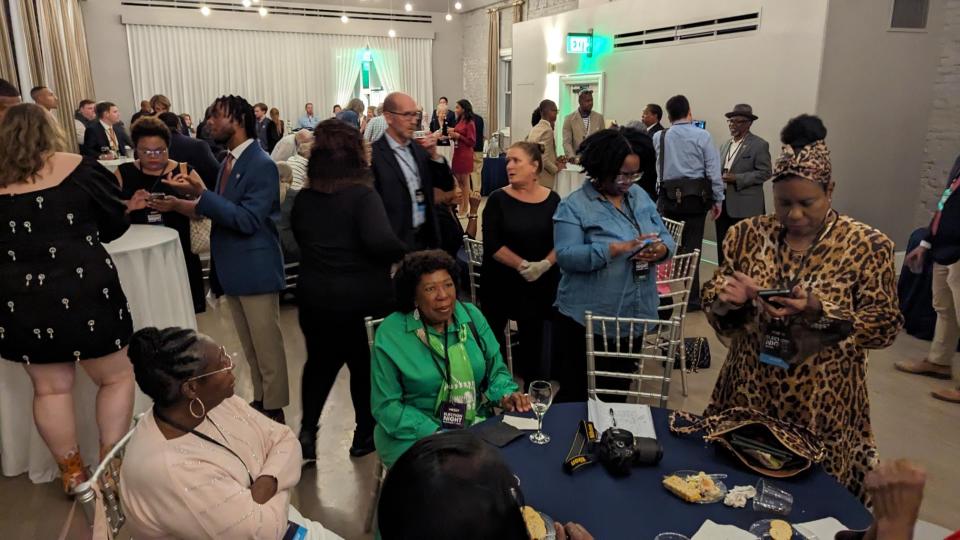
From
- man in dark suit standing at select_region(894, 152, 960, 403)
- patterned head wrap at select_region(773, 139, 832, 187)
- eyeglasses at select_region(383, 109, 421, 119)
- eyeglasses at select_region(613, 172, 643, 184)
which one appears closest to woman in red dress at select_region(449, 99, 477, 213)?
eyeglasses at select_region(383, 109, 421, 119)

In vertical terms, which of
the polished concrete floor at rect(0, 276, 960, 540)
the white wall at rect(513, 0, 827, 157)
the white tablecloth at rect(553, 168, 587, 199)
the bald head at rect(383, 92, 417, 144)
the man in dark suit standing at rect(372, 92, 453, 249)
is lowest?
the polished concrete floor at rect(0, 276, 960, 540)

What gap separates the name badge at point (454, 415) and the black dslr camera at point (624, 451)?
46cm

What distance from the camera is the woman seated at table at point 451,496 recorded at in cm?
76

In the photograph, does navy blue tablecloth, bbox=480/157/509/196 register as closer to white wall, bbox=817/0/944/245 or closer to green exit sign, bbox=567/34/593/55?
green exit sign, bbox=567/34/593/55

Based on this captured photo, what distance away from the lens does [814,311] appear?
1.78m

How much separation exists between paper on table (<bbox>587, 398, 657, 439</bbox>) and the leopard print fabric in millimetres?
332

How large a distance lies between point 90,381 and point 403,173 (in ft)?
6.15

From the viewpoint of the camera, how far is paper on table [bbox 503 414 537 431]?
194cm

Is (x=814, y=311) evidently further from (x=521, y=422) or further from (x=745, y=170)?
(x=745, y=170)

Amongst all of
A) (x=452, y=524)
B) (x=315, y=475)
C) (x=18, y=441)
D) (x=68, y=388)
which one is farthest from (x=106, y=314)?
(x=452, y=524)

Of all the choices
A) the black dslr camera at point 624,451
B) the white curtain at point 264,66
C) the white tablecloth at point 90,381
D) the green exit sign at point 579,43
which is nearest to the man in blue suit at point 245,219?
the white tablecloth at point 90,381

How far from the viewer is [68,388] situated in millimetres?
2703

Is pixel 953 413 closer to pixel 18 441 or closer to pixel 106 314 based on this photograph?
pixel 106 314

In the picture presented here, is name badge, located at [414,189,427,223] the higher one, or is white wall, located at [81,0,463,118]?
white wall, located at [81,0,463,118]
